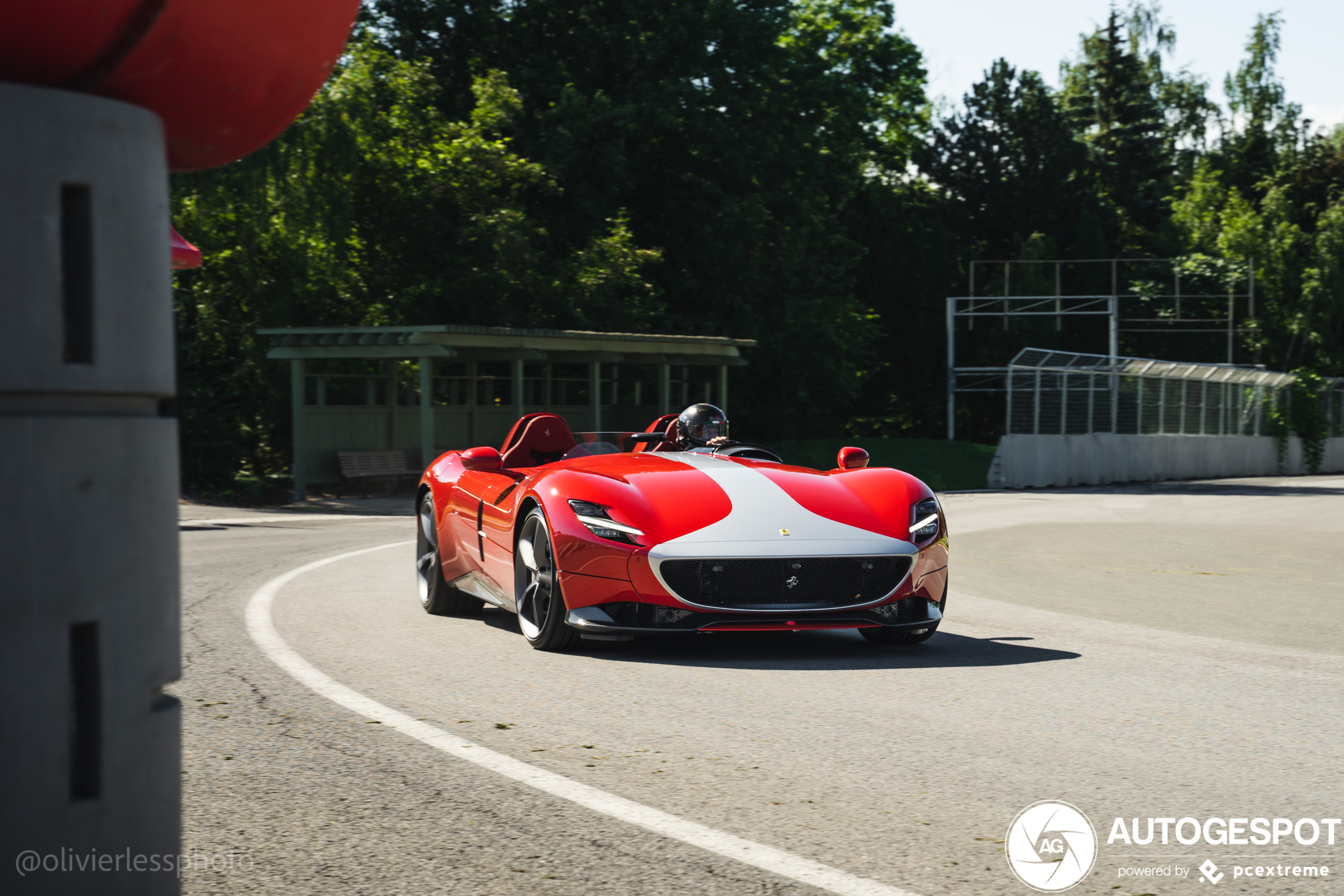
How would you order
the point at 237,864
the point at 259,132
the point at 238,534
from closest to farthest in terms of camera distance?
the point at 259,132 → the point at 237,864 → the point at 238,534

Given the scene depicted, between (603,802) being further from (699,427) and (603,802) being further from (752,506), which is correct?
(699,427)

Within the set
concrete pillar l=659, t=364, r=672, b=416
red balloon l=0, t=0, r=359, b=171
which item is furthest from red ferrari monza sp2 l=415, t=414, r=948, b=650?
concrete pillar l=659, t=364, r=672, b=416

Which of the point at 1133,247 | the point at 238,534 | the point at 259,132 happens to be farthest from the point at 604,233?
the point at 1133,247

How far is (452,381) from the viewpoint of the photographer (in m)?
32.0

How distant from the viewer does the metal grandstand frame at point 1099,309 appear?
53531mm

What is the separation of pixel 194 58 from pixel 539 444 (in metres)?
7.23

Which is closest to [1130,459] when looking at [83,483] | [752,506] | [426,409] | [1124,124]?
[426,409]

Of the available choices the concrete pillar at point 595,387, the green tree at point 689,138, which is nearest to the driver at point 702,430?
the concrete pillar at point 595,387

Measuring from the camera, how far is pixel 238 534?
56.8 ft

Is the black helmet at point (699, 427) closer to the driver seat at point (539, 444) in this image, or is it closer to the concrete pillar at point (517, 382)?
the driver seat at point (539, 444)

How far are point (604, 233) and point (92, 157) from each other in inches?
1385

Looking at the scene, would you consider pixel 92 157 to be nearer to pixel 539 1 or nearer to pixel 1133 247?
pixel 539 1

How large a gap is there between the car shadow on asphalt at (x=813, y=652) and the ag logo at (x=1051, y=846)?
2898mm

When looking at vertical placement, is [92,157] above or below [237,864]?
above
